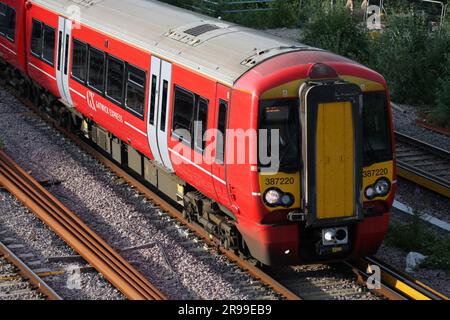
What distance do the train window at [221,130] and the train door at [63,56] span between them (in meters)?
5.35

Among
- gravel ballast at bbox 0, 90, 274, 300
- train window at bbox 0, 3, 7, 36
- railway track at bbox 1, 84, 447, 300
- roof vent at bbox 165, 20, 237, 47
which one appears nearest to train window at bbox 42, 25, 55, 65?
gravel ballast at bbox 0, 90, 274, 300

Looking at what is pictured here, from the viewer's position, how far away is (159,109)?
42.6 ft

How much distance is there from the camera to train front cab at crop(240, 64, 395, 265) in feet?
35.3

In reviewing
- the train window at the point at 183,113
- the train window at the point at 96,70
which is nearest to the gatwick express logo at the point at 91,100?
the train window at the point at 96,70

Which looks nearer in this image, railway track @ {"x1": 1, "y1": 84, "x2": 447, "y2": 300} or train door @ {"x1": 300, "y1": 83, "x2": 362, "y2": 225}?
train door @ {"x1": 300, "y1": 83, "x2": 362, "y2": 225}

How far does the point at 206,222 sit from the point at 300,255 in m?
1.73

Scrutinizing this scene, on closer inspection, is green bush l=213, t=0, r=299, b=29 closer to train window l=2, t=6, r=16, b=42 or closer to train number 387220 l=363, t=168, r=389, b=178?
train window l=2, t=6, r=16, b=42

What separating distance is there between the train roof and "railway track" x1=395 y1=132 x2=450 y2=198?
4208mm

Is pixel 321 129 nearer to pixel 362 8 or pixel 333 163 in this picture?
pixel 333 163

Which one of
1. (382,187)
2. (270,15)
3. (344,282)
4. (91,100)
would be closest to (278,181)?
(382,187)

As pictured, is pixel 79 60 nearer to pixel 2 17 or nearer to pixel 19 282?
pixel 2 17

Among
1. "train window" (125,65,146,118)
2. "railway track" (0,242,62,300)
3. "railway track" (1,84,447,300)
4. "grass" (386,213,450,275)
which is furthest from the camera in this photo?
"train window" (125,65,146,118)

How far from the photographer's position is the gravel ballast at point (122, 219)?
37.8ft

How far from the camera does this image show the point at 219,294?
1119cm
